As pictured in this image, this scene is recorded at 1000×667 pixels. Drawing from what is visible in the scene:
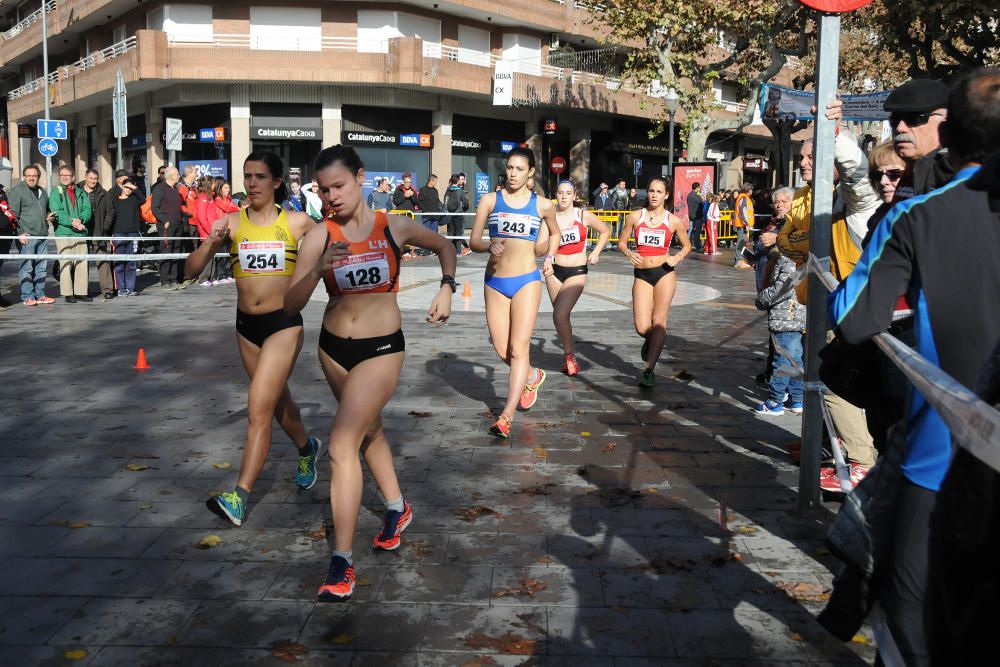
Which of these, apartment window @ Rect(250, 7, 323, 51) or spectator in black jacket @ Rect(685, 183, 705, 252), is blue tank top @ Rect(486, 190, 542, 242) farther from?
apartment window @ Rect(250, 7, 323, 51)

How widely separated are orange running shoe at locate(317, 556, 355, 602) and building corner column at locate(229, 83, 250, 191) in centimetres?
3327

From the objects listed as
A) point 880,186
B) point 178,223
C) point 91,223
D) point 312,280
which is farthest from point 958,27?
point 312,280

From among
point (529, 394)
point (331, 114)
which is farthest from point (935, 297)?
point (331, 114)

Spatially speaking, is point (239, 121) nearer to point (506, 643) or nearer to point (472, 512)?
point (472, 512)

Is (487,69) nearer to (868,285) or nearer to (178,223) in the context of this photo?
(178,223)

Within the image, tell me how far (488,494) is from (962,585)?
162 inches

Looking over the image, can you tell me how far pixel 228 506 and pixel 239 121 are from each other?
32951 millimetres

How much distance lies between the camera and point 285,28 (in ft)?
116

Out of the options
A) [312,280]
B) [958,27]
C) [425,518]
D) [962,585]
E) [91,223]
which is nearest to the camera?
[962,585]

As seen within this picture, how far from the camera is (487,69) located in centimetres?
3788

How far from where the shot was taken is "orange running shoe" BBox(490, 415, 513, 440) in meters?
7.16

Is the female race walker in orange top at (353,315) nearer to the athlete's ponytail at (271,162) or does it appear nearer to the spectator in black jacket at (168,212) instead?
the athlete's ponytail at (271,162)

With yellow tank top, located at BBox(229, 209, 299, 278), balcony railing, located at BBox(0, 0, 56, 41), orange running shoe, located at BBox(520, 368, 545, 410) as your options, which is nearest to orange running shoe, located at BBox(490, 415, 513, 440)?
orange running shoe, located at BBox(520, 368, 545, 410)

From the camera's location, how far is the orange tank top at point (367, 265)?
4641 mm
